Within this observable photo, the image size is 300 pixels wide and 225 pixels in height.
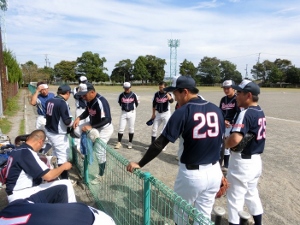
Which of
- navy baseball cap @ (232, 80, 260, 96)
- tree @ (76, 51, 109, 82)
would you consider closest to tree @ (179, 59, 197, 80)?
tree @ (76, 51, 109, 82)

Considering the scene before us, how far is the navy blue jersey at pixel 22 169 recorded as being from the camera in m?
2.96

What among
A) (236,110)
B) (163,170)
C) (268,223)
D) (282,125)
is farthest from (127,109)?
(282,125)

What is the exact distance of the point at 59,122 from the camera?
4922 mm

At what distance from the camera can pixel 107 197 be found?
161 inches

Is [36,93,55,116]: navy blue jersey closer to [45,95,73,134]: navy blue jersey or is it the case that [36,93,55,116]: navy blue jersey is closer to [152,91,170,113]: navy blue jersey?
[45,95,73,134]: navy blue jersey

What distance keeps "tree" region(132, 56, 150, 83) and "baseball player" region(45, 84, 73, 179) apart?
245 feet

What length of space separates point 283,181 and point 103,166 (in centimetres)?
396

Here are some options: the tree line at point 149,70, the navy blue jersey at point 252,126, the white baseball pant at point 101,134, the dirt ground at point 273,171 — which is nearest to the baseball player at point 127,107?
the dirt ground at point 273,171

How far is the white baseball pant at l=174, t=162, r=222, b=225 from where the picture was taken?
271 centimetres

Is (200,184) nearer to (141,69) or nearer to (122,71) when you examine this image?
(141,69)

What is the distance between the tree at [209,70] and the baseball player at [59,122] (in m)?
83.7

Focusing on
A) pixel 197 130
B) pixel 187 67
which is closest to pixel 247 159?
pixel 197 130

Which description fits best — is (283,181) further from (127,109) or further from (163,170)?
(127,109)

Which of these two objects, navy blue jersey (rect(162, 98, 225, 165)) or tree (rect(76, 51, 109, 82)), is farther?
tree (rect(76, 51, 109, 82))
